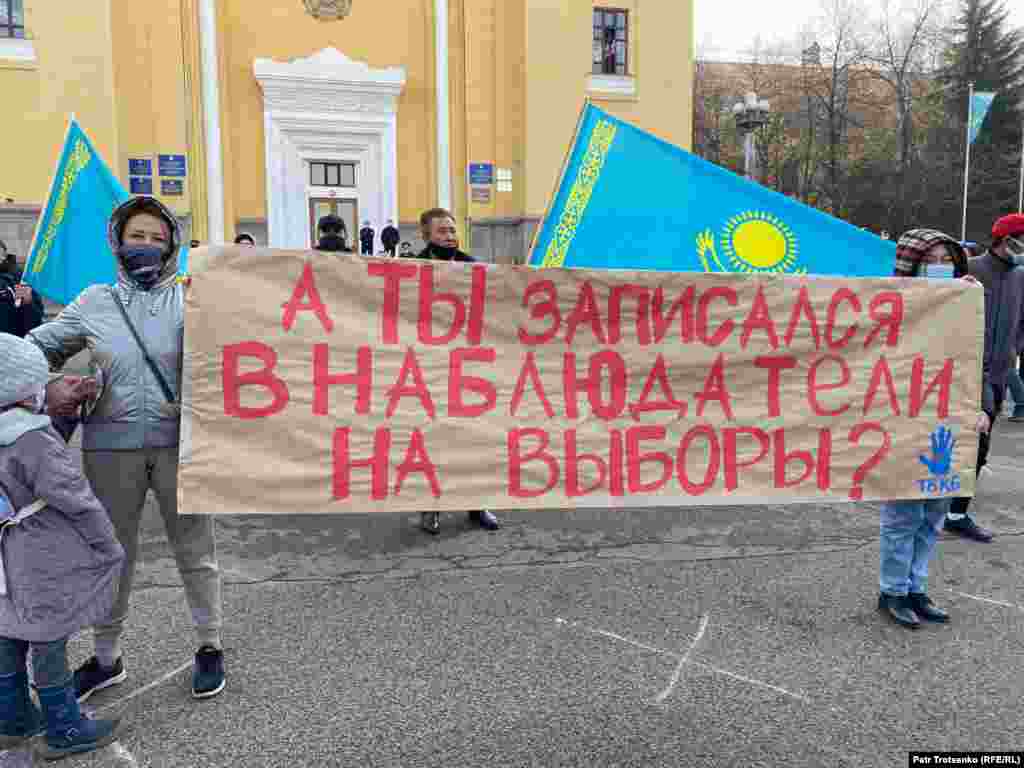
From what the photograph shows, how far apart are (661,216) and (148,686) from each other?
350 centimetres

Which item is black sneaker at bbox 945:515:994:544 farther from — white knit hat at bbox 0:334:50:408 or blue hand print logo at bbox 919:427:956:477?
white knit hat at bbox 0:334:50:408

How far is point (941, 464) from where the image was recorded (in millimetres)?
3748

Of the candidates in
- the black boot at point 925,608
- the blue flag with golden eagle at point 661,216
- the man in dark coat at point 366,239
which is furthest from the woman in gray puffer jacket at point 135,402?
the man in dark coat at point 366,239

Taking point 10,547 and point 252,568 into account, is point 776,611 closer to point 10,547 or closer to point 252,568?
point 252,568

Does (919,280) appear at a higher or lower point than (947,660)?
higher

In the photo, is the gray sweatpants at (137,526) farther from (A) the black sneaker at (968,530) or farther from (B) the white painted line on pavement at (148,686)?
(A) the black sneaker at (968,530)

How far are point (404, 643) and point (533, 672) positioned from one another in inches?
23.4

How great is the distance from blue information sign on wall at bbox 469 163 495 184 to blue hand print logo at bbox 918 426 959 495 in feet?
56.0

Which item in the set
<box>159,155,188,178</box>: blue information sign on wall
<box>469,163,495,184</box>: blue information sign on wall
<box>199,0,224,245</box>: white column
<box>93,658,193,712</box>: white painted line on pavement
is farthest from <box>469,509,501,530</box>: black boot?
<box>469,163,495,184</box>: blue information sign on wall

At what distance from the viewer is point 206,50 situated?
18.2 m

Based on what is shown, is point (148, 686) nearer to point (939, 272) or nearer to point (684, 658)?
point (684, 658)

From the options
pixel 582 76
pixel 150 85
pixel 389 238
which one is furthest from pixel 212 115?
pixel 582 76

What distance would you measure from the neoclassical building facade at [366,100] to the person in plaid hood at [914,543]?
52.0ft

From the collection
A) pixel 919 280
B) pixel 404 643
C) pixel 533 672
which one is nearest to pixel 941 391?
pixel 919 280
